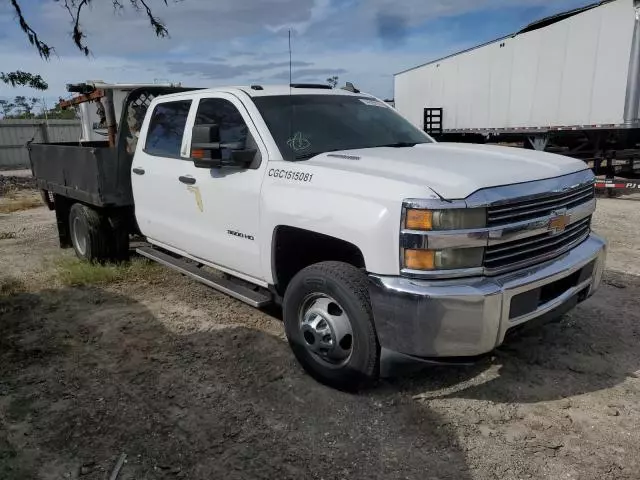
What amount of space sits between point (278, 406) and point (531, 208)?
1.90 meters

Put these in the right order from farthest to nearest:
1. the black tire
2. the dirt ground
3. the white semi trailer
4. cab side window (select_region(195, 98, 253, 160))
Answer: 1. the white semi trailer
2. cab side window (select_region(195, 98, 253, 160))
3. the black tire
4. the dirt ground

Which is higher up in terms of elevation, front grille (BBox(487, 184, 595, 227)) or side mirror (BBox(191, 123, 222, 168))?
side mirror (BBox(191, 123, 222, 168))

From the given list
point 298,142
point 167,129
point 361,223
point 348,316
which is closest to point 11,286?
point 167,129

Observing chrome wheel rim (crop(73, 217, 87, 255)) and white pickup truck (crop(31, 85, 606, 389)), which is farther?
chrome wheel rim (crop(73, 217, 87, 255))

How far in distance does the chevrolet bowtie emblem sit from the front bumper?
30 centimetres

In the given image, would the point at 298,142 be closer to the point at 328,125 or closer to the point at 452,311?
the point at 328,125

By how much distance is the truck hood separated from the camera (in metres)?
2.94

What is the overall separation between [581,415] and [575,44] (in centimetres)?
1122

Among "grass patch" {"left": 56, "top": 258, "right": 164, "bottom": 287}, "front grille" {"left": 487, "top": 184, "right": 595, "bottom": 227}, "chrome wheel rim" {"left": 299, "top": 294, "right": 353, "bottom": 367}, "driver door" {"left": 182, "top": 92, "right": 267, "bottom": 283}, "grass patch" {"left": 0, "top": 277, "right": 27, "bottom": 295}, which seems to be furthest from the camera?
"grass patch" {"left": 56, "top": 258, "right": 164, "bottom": 287}

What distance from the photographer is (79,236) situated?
671 centimetres

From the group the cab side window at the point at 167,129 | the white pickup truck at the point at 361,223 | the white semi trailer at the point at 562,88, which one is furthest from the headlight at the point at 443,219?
the white semi trailer at the point at 562,88

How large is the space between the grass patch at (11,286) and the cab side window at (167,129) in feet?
6.98

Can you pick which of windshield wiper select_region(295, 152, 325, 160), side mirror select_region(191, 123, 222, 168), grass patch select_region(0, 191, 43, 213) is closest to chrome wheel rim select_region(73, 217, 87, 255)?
side mirror select_region(191, 123, 222, 168)

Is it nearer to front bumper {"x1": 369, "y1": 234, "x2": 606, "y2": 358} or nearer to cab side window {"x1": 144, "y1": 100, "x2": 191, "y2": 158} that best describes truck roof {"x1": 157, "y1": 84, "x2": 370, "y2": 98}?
cab side window {"x1": 144, "y1": 100, "x2": 191, "y2": 158}
